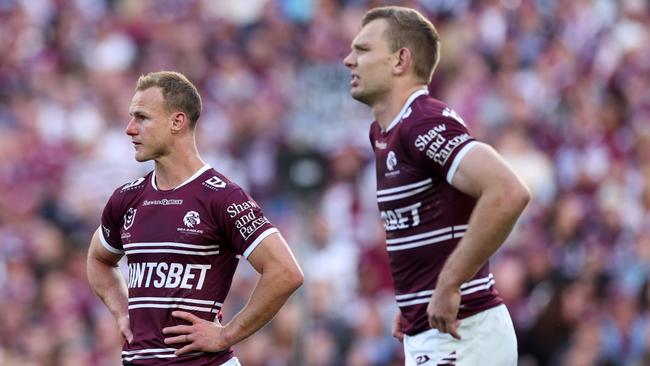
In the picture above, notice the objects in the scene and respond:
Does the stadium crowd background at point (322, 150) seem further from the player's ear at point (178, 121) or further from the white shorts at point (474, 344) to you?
the player's ear at point (178, 121)

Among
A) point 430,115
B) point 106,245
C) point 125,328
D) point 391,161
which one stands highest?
point 430,115

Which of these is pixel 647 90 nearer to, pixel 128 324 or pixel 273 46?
pixel 273 46

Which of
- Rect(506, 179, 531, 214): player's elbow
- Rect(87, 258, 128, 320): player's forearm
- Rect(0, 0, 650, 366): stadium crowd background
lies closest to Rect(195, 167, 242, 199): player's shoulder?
Rect(87, 258, 128, 320): player's forearm

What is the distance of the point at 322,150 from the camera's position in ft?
49.0

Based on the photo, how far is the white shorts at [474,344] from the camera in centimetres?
637

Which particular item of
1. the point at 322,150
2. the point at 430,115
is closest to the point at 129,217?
the point at 430,115

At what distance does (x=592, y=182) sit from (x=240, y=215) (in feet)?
25.8

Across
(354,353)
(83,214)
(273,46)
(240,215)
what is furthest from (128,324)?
(273,46)

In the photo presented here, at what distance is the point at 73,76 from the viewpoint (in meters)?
18.1

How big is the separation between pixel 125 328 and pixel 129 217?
1.77ft

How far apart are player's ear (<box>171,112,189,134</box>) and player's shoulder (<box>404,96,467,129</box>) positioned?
1.10m

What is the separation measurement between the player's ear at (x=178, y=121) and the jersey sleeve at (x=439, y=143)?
111 cm

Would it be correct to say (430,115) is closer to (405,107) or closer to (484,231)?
(405,107)

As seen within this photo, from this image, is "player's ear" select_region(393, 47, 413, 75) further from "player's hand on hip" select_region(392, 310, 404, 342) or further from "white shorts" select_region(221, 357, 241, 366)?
"white shorts" select_region(221, 357, 241, 366)
